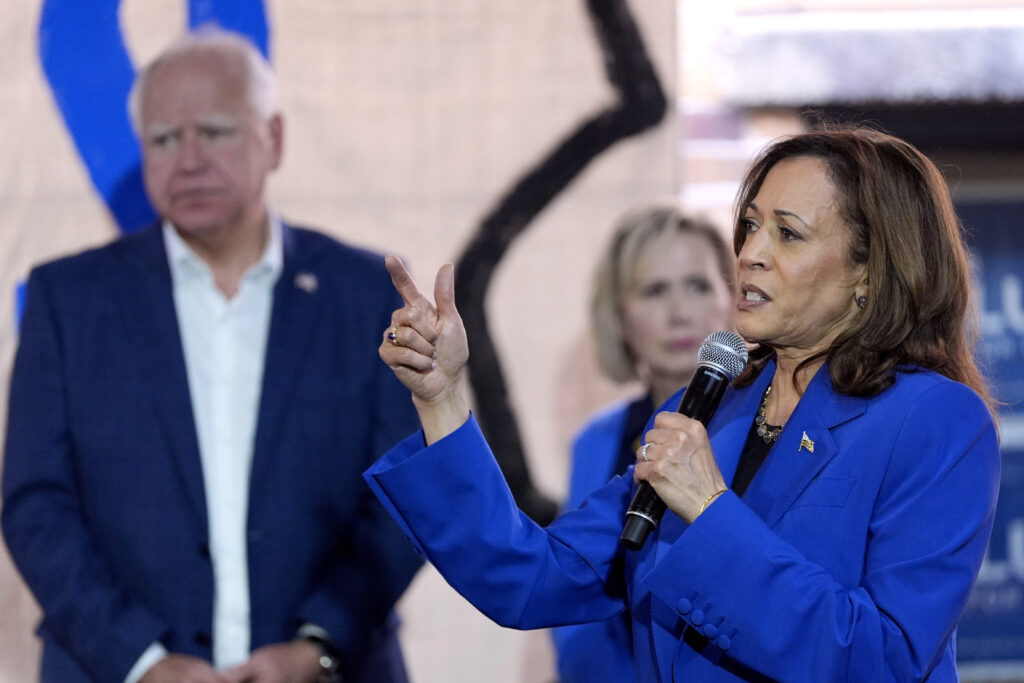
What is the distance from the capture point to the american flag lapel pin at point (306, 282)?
2809 millimetres

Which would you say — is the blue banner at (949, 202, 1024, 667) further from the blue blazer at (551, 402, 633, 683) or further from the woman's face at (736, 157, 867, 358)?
the woman's face at (736, 157, 867, 358)

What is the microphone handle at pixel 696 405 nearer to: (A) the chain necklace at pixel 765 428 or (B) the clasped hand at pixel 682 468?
(B) the clasped hand at pixel 682 468

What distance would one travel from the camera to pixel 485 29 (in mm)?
2949

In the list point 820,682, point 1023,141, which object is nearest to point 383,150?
point 820,682

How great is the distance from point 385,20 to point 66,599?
153cm

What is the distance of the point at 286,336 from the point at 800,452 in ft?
4.75

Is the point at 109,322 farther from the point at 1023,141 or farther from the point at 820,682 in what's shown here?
the point at 1023,141

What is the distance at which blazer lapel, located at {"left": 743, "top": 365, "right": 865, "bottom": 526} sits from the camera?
1.62 metres

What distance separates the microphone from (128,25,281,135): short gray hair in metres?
1.54

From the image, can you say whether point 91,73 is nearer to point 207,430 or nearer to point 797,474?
point 207,430

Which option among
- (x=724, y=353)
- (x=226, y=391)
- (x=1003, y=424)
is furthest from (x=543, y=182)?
(x=1003, y=424)

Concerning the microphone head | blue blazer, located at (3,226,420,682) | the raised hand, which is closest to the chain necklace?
the microphone head

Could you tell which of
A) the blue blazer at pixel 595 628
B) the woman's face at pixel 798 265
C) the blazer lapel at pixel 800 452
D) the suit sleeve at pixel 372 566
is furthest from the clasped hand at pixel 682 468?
the suit sleeve at pixel 372 566

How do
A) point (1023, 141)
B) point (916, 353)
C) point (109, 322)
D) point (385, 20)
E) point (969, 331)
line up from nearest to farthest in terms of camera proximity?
point (916, 353) < point (969, 331) < point (109, 322) < point (385, 20) < point (1023, 141)
